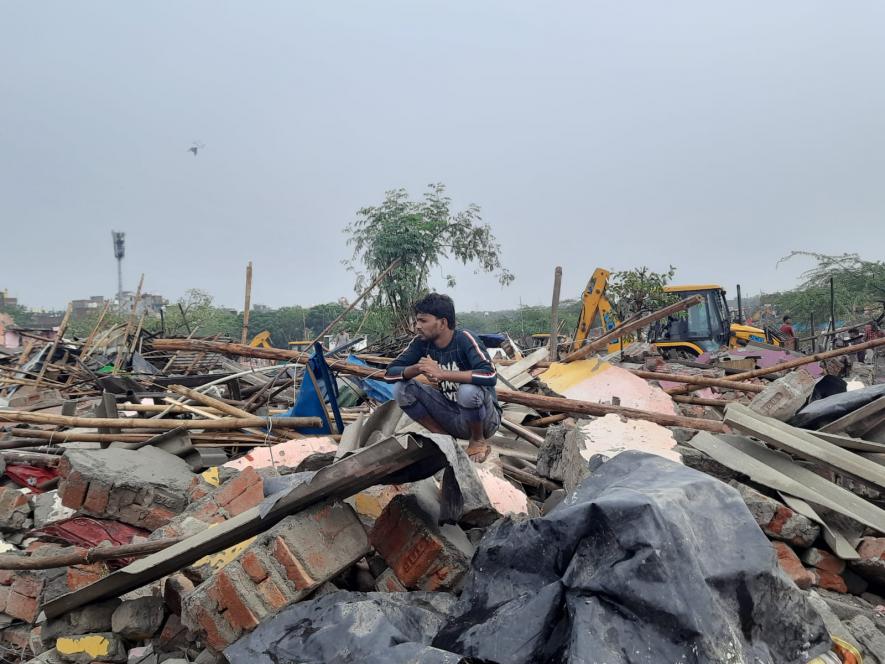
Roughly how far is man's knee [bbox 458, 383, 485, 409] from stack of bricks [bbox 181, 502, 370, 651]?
1693 mm

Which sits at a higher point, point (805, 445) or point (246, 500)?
point (805, 445)

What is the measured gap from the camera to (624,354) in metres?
10.7

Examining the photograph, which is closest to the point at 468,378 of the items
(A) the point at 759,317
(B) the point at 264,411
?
(B) the point at 264,411

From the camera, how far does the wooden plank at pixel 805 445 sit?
11.2 feet

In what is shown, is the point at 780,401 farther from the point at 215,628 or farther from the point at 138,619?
the point at 138,619

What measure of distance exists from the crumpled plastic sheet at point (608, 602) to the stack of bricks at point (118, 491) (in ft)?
6.42

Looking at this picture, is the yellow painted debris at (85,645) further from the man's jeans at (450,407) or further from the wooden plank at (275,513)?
the man's jeans at (450,407)

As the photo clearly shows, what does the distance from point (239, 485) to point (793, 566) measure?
297 cm

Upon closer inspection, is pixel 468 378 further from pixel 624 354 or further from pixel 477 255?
pixel 477 255

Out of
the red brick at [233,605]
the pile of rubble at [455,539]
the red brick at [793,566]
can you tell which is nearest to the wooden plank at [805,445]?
the pile of rubble at [455,539]

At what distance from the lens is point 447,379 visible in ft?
12.9

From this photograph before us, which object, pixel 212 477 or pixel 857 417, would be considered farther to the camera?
pixel 212 477

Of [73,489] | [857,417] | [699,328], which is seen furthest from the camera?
[699,328]

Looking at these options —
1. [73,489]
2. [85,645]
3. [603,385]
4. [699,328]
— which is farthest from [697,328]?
[85,645]
